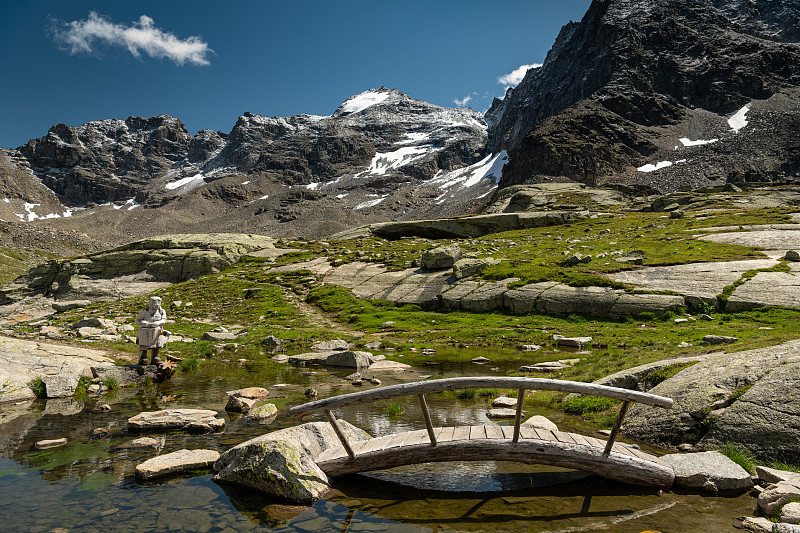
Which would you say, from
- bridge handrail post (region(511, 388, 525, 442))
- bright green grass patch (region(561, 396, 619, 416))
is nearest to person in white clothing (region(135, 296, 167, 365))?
bridge handrail post (region(511, 388, 525, 442))

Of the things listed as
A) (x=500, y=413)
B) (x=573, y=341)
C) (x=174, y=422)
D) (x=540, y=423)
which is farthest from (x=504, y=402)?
(x=573, y=341)

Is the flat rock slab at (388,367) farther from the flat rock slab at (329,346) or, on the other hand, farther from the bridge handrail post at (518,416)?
the bridge handrail post at (518,416)

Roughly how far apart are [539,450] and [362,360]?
13.6m

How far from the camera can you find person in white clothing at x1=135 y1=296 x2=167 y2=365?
17.6 metres

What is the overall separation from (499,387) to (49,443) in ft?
34.6

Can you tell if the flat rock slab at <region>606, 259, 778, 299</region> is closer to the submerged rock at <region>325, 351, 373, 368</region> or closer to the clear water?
the submerged rock at <region>325, 351, 373, 368</region>

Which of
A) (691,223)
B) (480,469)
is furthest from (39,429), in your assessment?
(691,223)

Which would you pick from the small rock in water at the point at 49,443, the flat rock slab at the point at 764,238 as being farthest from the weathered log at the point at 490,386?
the flat rock slab at the point at 764,238

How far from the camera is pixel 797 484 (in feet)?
22.6

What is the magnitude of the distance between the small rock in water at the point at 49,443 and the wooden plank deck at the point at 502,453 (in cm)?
643

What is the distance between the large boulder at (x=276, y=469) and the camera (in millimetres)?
7746

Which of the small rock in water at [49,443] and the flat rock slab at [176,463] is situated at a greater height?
the small rock in water at [49,443]

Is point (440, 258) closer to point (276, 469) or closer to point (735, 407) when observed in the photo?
point (735, 407)

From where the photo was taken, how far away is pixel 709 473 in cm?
777
